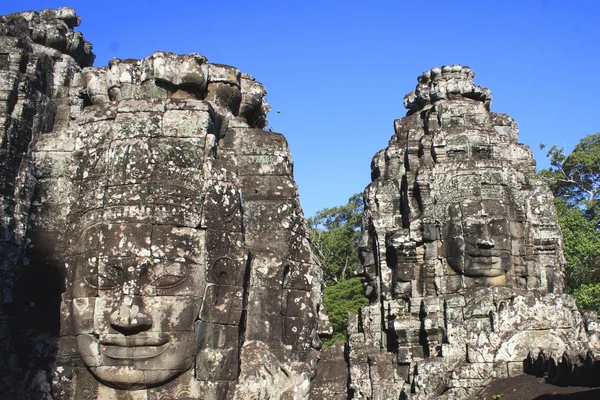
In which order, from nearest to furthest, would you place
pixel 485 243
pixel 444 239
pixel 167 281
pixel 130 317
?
pixel 130 317 → pixel 167 281 → pixel 485 243 → pixel 444 239

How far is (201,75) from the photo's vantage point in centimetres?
769

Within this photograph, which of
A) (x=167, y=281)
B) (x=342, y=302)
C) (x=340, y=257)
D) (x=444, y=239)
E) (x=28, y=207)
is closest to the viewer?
(x=167, y=281)

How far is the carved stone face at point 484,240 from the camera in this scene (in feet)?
53.7

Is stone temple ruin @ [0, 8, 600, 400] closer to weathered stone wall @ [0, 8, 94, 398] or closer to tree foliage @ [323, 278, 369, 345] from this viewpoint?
weathered stone wall @ [0, 8, 94, 398]

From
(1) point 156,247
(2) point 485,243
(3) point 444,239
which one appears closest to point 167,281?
(1) point 156,247

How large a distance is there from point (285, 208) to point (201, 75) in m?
1.61

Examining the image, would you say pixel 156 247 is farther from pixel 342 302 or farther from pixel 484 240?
pixel 342 302

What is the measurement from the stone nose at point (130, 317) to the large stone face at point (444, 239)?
24.0ft

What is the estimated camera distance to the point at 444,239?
669 inches

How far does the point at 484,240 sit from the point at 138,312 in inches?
440

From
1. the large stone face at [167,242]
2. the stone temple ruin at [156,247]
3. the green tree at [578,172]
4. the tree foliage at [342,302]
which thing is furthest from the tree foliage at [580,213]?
the large stone face at [167,242]

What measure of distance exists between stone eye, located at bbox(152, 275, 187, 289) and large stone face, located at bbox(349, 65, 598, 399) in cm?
709

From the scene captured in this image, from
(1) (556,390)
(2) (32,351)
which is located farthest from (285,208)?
(1) (556,390)

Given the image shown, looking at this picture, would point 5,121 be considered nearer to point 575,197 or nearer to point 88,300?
point 88,300
